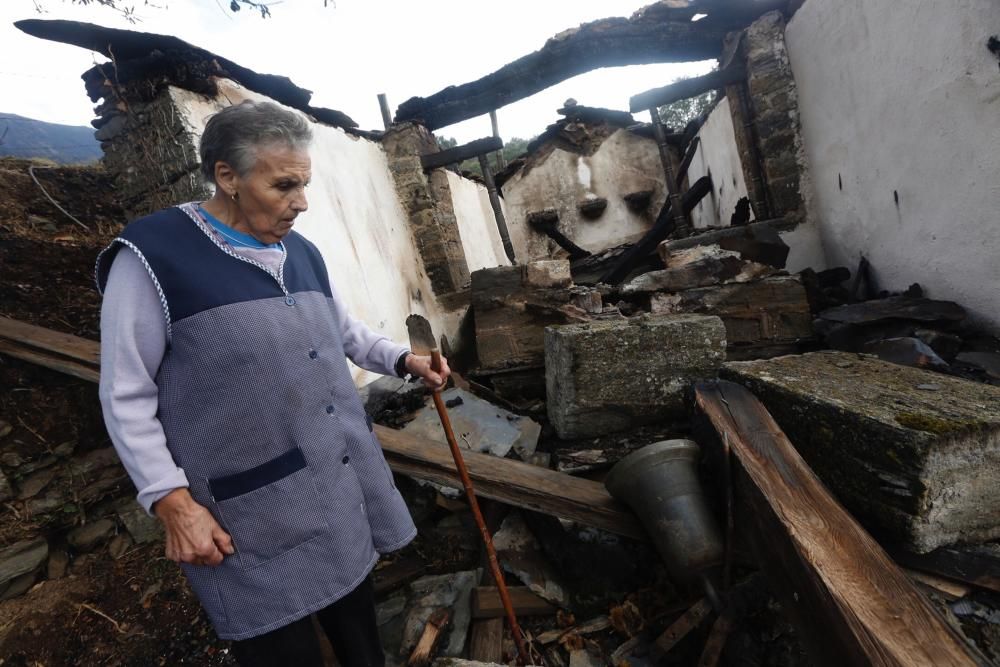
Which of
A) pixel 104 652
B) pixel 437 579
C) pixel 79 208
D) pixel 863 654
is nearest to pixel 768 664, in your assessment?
pixel 863 654

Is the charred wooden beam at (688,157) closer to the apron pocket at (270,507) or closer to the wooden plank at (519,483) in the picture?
the wooden plank at (519,483)

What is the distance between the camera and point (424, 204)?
573 cm

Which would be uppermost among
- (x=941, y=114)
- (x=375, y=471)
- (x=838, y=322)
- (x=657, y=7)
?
(x=657, y=7)

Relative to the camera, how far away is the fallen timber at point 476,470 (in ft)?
6.64

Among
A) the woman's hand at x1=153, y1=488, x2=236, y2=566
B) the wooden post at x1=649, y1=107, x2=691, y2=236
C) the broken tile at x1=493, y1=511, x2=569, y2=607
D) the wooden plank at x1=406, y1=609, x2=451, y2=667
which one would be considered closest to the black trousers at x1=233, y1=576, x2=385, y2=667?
the wooden plank at x1=406, y1=609, x2=451, y2=667

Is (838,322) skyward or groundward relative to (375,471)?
groundward

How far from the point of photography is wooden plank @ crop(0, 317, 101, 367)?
2527mm

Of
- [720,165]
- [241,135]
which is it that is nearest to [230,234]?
[241,135]

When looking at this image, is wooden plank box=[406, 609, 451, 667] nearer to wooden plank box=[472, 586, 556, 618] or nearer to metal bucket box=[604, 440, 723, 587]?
wooden plank box=[472, 586, 556, 618]

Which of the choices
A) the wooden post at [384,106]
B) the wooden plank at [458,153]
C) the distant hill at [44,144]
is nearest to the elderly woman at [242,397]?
the distant hill at [44,144]

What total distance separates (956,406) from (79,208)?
575 centimetres

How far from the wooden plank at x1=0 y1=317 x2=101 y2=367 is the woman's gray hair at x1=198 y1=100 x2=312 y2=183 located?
208 centimetres

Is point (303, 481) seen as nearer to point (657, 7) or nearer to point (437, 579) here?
point (437, 579)

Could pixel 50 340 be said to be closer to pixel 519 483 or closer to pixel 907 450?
pixel 519 483
